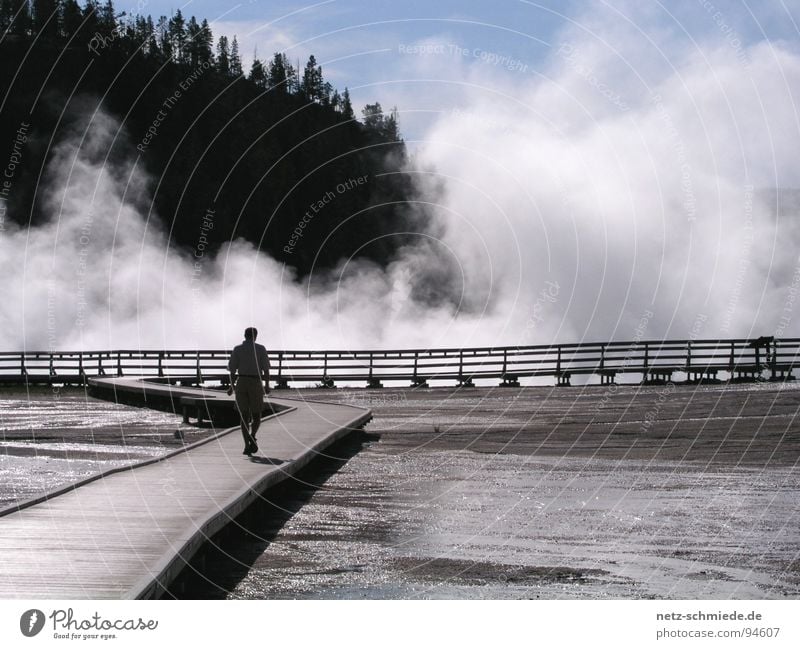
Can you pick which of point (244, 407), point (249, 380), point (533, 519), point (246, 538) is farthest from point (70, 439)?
point (533, 519)

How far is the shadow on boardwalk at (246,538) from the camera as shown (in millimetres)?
11422

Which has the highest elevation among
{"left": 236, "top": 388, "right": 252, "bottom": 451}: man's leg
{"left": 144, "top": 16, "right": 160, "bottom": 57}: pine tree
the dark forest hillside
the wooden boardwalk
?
{"left": 144, "top": 16, "right": 160, "bottom": 57}: pine tree

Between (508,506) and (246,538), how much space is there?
351cm

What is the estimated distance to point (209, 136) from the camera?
426 ft

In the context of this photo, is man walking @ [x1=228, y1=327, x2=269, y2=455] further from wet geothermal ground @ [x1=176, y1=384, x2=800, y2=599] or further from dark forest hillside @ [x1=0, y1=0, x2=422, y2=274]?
dark forest hillside @ [x1=0, y1=0, x2=422, y2=274]

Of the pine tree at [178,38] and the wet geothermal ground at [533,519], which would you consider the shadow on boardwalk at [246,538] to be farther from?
the pine tree at [178,38]

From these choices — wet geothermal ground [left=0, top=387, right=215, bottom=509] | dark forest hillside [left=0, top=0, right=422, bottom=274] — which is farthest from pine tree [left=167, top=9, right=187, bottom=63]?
wet geothermal ground [left=0, top=387, right=215, bottom=509]

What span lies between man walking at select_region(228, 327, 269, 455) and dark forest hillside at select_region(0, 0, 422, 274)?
308 ft

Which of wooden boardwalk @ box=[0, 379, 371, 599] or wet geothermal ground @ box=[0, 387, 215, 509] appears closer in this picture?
wooden boardwalk @ box=[0, 379, 371, 599]

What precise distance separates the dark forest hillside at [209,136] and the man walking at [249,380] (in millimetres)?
93974

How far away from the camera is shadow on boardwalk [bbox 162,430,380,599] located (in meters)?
11.4

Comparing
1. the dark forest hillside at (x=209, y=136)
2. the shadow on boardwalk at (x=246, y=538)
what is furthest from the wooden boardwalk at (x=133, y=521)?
the dark forest hillside at (x=209, y=136)

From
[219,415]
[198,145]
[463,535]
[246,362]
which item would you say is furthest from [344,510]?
[198,145]
